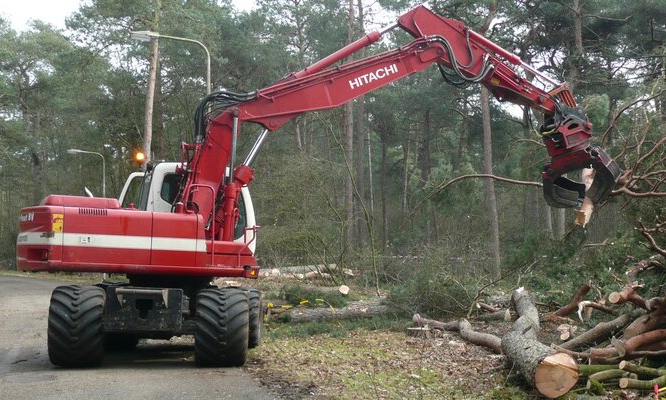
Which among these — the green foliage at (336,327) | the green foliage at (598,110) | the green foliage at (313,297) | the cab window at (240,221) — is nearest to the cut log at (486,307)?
the green foliage at (336,327)

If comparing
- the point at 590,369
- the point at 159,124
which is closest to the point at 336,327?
the point at 590,369

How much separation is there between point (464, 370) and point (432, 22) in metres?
5.05

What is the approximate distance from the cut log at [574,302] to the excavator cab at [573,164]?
4.98ft

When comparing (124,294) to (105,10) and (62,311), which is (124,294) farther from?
(105,10)

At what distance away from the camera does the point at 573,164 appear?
9.54 metres

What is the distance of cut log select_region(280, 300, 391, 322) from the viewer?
13133mm

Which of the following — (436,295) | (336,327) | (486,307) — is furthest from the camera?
(436,295)

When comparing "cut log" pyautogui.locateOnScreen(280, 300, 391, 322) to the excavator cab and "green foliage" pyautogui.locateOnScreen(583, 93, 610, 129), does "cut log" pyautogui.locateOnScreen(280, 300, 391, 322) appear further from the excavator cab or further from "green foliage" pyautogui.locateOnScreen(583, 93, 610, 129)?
"green foliage" pyautogui.locateOnScreen(583, 93, 610, 129)

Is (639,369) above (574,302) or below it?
below

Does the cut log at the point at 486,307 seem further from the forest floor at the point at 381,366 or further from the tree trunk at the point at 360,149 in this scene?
the tree trunk at the point at 360,149

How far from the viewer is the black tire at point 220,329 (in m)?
8.44

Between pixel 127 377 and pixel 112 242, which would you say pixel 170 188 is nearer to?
pixel 112 242

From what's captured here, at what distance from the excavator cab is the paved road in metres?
4.87

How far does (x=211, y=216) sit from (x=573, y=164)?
4836 millimetres
